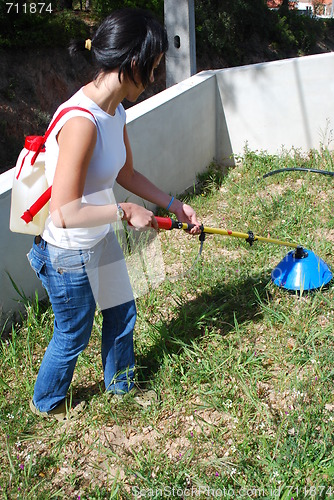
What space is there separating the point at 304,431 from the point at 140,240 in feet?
5.80

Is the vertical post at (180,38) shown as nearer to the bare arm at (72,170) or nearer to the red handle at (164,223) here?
the red handle at (164,223)

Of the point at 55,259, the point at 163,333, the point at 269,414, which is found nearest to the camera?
the point at 55,259

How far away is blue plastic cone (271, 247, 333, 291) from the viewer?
3145 mm

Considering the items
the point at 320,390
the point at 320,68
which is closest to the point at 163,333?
the point at 320,390

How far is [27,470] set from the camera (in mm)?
2311

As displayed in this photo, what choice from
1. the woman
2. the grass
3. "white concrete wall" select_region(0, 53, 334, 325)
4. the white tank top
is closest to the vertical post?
"white concrete wall" select_region(0, 53, 334, 325)

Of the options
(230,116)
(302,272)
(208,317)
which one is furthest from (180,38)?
(208,317)

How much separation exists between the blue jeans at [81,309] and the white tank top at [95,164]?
2.1 inches

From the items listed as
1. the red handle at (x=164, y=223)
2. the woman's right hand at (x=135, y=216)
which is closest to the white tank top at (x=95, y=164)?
the woman's right hand at (x=135, y=216)

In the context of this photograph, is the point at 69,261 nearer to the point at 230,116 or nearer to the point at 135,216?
the point at 135,216

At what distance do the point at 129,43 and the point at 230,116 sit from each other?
12.1 ft

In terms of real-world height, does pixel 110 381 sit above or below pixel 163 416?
above

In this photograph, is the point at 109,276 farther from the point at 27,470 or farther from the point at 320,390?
the point at 320,390

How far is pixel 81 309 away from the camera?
221 cm
